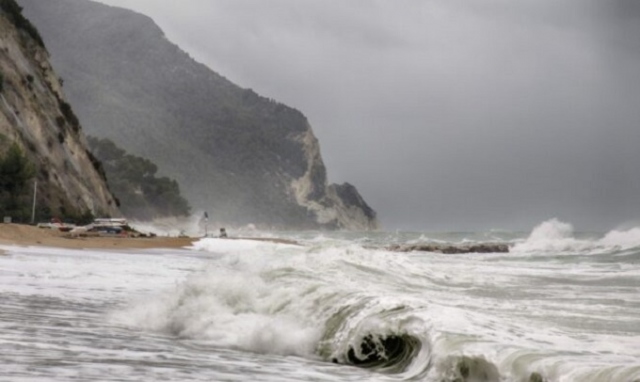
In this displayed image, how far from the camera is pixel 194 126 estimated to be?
7165 inches

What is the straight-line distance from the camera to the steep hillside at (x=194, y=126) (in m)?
167

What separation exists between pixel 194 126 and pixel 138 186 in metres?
65.8

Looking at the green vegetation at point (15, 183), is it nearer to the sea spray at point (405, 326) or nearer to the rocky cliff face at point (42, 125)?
the rocky cliff face at point (42, 125)

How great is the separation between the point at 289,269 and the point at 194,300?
2.87 meters

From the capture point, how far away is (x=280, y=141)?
180000 mm

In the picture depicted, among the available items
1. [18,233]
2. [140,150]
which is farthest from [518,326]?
[140,150]

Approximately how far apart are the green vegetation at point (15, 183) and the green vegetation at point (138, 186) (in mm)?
66787

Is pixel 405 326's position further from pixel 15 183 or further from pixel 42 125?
pixel 42 125

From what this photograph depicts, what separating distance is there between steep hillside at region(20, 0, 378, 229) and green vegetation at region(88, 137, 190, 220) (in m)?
38.1

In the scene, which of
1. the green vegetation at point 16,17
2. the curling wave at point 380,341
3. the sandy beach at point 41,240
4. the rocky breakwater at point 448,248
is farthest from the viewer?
the rocky breakwater at point 448,248

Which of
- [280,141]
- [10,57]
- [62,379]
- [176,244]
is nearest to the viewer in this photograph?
[62,379]

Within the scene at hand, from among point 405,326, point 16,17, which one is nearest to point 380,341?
point 405,326

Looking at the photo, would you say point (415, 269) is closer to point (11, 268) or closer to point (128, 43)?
point (11, 268)

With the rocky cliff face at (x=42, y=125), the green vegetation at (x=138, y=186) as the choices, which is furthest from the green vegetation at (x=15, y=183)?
the green vegetation at (x=138, y=186)
